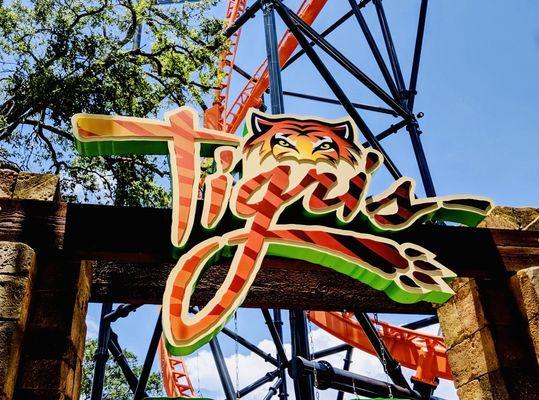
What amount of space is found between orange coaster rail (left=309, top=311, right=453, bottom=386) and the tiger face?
7.01 meters

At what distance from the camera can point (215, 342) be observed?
9195mm

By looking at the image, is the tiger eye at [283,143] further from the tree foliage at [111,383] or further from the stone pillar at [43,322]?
the tree foliage at [111,383]

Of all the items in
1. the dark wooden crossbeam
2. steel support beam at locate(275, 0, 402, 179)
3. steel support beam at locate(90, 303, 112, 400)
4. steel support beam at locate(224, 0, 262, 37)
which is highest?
steel support beam at locate(224, 0, 262, 37)

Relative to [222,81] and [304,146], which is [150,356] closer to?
[304,146]

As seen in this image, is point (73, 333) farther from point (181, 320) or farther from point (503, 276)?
point (503, 276)

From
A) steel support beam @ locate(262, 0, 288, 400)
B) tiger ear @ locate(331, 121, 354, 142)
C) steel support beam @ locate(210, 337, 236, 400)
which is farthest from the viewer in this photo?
steel support beam @ locate(210, 337, 236, 400)

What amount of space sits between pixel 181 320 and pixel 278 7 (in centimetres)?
739

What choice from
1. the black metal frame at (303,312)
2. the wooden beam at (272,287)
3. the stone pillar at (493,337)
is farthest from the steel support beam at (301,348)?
the stone pillar at (493,337)

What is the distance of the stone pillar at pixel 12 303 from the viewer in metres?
2.90

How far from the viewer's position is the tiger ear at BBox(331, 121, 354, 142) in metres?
4.62

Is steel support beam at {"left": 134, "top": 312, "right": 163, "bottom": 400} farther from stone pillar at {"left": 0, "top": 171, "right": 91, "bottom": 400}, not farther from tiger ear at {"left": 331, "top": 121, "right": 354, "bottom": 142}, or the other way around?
tiger ear at {"left": 331, "top": 121, "right": 354, "bottom": 142}

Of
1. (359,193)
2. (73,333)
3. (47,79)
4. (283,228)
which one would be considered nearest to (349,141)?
(359,193)

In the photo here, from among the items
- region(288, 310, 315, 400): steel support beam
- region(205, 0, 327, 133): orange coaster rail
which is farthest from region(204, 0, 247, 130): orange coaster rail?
region(288, 310, 315, 400): steel support beam

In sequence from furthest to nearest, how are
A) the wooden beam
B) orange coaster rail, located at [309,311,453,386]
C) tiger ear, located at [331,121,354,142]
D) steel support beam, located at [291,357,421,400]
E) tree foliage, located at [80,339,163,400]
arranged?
1. tree foliage, located at [80,339,163,400]
2. orange coaster rail, located at [309,311,453,386]
3. steel support beam, located at [291,357,421,400]
4. tiger ear, located at [331,121,354,142]
5. the wooden beam
